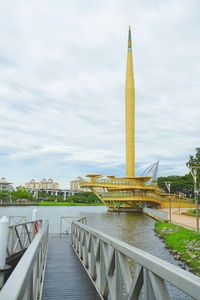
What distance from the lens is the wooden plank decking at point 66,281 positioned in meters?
4.82

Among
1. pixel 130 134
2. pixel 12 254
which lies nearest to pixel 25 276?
pixel 12 254

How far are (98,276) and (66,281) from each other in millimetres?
1151

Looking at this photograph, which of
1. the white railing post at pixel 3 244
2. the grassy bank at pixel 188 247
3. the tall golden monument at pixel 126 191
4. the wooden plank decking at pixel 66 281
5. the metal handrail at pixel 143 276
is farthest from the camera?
the tall golden monument at pixel 126 191

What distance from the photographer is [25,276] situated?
6.53ft

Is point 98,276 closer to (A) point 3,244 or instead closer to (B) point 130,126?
(A) point 3,244

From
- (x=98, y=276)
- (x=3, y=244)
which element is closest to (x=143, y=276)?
(x=98, y=276)

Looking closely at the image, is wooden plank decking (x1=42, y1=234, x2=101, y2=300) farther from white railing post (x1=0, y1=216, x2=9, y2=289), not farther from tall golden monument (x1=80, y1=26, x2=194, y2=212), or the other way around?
tall golden monument (x1=80, y1=26, x2=194, y2=212)

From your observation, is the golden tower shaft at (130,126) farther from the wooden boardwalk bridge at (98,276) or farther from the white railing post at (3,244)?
the white railing post at (3,244)

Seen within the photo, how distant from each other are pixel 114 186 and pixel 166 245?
108 feet

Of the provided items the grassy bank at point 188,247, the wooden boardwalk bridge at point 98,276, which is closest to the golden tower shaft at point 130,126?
the grassy bank at point 188,247

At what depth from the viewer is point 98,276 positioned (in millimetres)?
5016

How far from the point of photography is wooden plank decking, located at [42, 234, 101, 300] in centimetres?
482

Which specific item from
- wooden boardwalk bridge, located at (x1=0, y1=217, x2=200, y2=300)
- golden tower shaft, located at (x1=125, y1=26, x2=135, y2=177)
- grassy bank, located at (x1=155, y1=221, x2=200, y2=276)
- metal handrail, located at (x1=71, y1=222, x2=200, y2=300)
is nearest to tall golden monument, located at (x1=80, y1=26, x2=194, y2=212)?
golden tower shaft, located at (x1=125, y1=26, x2=135, y2=177)

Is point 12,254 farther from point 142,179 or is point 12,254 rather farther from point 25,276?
point 142,179
